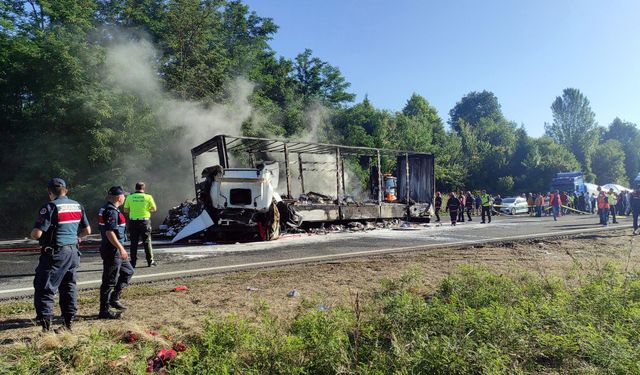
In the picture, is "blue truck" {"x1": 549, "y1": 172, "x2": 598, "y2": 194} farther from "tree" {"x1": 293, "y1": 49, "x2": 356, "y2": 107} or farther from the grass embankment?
the grass embankment

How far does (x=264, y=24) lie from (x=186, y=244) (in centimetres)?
2599

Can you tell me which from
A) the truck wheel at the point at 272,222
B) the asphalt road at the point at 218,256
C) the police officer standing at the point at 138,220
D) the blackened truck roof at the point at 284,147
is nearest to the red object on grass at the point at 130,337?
the asphalt road at the point at 218,256

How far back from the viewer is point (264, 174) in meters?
12.4

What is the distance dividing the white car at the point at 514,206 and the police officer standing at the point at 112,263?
30.0 meters

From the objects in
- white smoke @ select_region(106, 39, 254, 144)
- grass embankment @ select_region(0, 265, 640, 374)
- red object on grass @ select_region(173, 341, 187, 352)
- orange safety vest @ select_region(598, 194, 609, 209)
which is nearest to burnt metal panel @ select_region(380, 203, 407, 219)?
orange safety vest @ select_region(598, 194, 609, 209)

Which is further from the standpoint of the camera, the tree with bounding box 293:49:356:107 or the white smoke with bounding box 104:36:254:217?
the tree with bounding box 293:49:356:107

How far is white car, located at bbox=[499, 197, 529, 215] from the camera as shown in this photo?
99.9 ft

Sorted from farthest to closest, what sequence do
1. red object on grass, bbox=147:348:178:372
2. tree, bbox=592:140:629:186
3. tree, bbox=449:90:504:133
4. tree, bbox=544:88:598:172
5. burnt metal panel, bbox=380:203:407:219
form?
tree, bbox=449:90:504:133, tree, bbox=544:88:598:172, tree, bbox=592:140:629:186, burnt metal panel, bbox=380:203:407:219, red object on grass, bbox=147:348:178:372

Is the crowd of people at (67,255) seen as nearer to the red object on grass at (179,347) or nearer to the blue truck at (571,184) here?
the red object on grass at (179,347)

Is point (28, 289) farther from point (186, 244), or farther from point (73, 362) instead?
point (186, 244)

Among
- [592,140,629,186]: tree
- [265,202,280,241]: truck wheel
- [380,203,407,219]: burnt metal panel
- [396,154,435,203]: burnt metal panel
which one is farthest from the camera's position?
[592,140,629,186]: tree

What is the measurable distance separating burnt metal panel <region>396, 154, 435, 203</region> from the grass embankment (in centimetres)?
1547

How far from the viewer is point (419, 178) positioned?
66.5 feet

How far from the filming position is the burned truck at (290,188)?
484 inches
